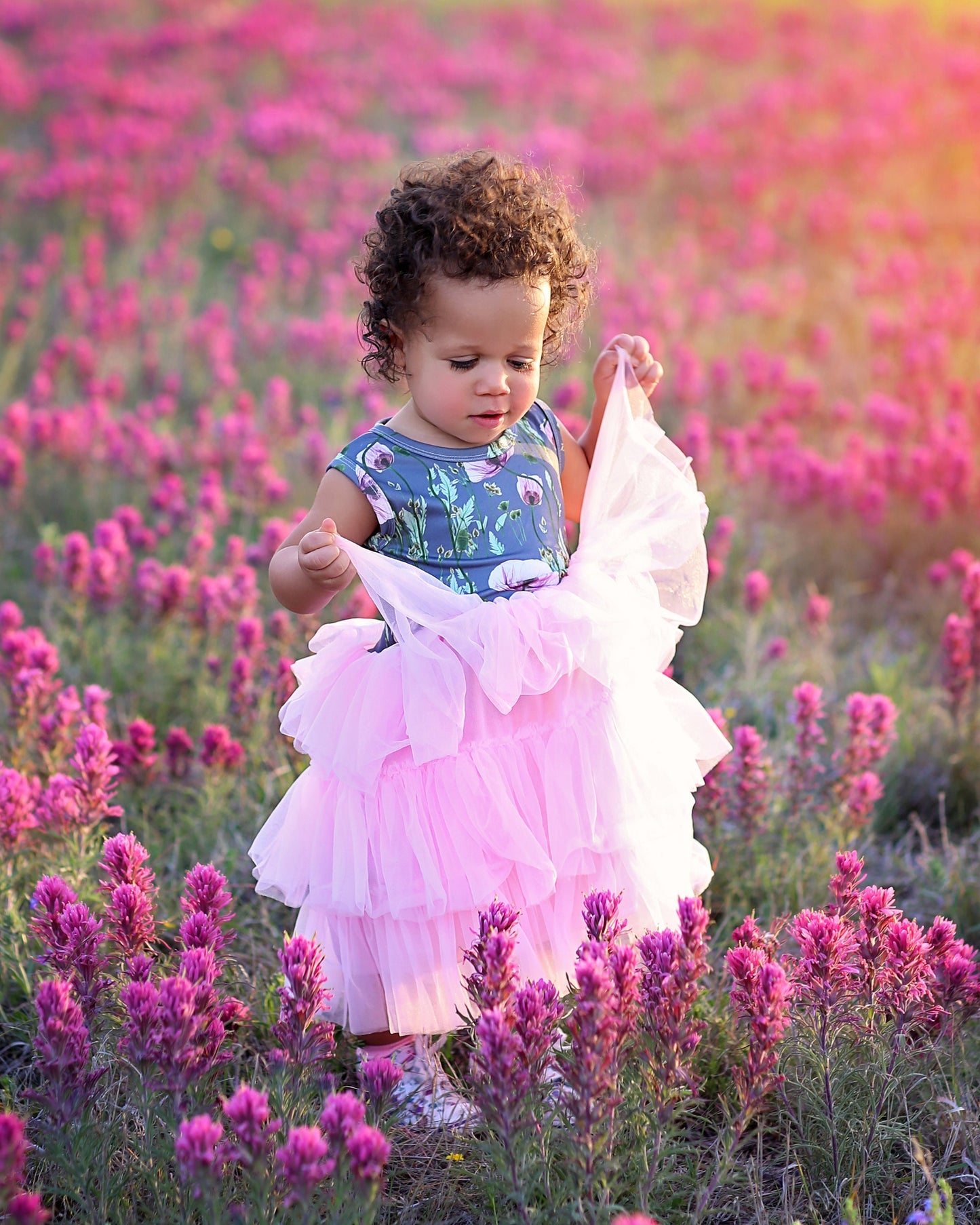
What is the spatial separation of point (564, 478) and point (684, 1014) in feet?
4.29

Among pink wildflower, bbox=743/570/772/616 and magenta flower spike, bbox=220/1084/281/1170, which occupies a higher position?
pink wildflower, bbox=743/570/772/616

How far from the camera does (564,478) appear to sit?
2869 mm

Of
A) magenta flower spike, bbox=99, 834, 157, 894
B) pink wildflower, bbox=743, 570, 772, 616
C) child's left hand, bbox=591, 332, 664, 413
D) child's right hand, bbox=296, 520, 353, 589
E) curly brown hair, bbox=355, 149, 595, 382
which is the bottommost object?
magenta flower spike, bbox=99, 834, 157, 894

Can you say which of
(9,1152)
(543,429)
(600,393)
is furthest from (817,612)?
(9,1152)

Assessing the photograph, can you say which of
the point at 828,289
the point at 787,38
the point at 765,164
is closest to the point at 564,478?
the point at 828,289

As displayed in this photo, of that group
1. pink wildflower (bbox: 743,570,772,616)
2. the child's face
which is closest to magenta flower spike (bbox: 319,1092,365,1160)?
the child's face

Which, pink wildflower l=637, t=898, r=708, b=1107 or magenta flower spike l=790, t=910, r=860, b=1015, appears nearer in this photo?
pink wildflower l=637, t=898, r=708, b=1107

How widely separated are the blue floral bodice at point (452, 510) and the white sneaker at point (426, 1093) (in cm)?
98

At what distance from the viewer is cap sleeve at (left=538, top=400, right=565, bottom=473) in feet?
9.03

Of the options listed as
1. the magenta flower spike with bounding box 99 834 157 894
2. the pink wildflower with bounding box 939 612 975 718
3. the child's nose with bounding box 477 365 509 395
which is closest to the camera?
the magenta flower spike with bounding box 99 834 157 894

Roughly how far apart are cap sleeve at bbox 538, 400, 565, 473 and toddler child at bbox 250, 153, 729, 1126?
0.44 feet

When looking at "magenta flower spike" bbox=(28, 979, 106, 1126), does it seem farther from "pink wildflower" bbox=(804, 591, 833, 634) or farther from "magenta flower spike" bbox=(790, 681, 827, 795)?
"pink wildflower" bbox=(804, 591, 833, 634)

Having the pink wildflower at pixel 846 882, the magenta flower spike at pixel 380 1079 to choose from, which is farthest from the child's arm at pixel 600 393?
the magenta flower spike at pixel 380 1079

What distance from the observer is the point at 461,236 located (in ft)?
7.64
